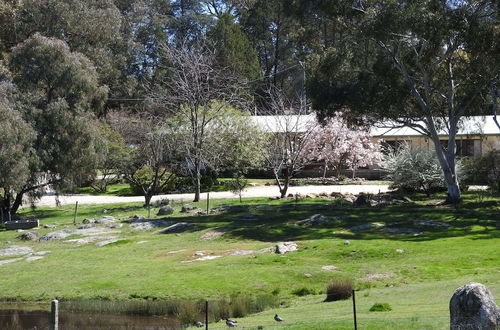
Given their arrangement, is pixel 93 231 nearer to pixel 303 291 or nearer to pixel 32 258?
pixel 32 258

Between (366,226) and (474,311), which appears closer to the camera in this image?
(474,311)

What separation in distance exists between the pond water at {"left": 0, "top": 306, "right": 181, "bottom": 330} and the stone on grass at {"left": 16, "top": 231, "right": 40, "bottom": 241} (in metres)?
13.7

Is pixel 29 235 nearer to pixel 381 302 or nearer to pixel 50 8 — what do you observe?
pixel 381 302

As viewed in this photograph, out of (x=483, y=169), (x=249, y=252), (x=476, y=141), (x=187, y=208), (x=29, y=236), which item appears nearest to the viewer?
(x=249, y=252)

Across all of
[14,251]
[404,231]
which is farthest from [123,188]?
[404,231]

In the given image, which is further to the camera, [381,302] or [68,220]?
[68,220]

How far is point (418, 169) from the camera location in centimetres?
5331

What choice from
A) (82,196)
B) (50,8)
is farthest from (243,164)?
(50,8)

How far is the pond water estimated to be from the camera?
71.4ft

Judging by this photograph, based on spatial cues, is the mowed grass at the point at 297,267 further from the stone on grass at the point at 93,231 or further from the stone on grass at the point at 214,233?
the stone on grass at the point at 93,231

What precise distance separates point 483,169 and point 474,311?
1930 inches

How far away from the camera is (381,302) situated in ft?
66.2

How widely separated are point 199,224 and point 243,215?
3706 mm

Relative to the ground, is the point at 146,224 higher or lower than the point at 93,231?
higher
